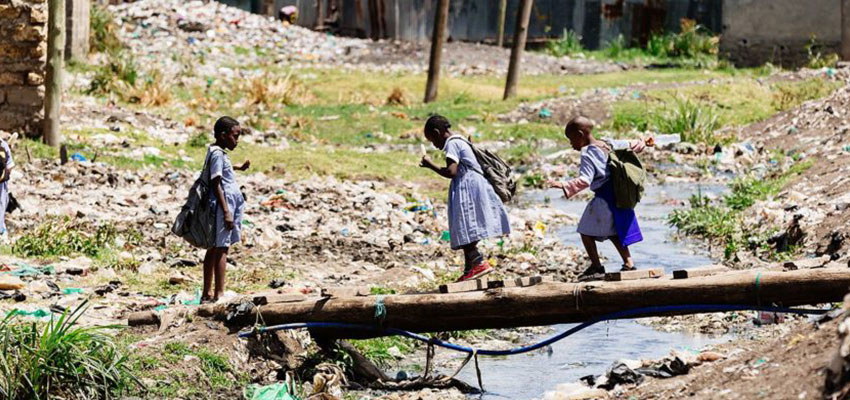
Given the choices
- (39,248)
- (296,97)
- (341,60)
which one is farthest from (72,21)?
(39,248)

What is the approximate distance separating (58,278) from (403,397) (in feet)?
9.85

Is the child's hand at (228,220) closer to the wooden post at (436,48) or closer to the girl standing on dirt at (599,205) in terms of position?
the girl standing on dirt at (599,205)

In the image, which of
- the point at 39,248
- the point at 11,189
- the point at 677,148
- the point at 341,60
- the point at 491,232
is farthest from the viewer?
the point at 341,60

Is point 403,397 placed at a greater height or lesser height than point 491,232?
lesser

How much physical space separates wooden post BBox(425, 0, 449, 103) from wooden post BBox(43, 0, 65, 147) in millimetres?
7499

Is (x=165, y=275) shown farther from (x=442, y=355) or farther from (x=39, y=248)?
(x=442, y=355)

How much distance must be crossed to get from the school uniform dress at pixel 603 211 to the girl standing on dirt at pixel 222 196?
2.00 metres

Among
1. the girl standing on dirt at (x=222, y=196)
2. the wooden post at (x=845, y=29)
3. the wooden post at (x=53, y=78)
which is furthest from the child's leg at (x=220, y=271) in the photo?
the wooden post at (x=845, y=29)

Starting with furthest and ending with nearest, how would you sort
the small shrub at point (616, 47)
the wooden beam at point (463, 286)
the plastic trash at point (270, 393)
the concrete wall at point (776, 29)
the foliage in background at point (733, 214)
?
1. the small shrub at point (616, 47)
2. the concrete wall at point (776, 29)
3. the foliage in background at point (733, 214)
4. the wooden beam at point (463, 286)
5. the plastic trash at point (270, 393)

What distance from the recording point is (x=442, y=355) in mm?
7973

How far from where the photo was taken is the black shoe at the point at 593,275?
705 centimetres

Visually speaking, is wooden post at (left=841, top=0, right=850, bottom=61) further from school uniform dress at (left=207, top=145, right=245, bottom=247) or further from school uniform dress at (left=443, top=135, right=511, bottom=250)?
school uniform dress at (left=207, top=145, right=245, bottom=247)

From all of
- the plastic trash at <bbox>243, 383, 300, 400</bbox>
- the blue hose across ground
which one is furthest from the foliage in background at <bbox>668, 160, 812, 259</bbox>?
the plastic trash at <bbox>243, 383, 300, 400</bbox>

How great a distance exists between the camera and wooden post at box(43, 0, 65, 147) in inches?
518
